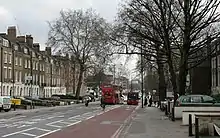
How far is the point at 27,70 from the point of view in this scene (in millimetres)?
87375

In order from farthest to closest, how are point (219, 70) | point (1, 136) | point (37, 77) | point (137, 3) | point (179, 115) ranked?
point (37, 77) < point (219, 70) < point (137, 3) < point (179, 115) < point (1, 136)

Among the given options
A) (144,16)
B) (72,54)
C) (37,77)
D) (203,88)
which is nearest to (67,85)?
(37,77)

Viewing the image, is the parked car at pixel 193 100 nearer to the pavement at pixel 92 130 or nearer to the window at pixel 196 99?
the window at pixel 196 99

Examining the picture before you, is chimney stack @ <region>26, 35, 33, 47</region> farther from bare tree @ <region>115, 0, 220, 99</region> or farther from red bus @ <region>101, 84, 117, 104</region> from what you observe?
bare tree @ <region>115, 0, 220, 99</region>

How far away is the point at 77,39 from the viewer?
281ft

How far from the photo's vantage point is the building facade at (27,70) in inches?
2906

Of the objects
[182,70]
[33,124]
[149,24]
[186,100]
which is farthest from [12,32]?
[186,100]

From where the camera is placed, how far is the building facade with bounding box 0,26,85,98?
73.8 metres

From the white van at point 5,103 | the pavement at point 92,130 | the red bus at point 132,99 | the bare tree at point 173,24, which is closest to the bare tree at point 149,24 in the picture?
the bare tree at point 173,24

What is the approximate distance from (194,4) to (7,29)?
6244 cm

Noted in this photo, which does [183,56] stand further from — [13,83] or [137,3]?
[13,83]

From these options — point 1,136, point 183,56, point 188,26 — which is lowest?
point 1,136

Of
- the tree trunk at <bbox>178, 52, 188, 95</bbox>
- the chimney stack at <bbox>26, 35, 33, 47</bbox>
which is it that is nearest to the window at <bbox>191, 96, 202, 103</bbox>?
the tree trunk at <bbox>178, 52, 188, 95</bbox>

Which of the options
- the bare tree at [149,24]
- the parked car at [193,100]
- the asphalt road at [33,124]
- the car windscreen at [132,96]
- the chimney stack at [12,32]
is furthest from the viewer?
the chimney stack at [12,32]
